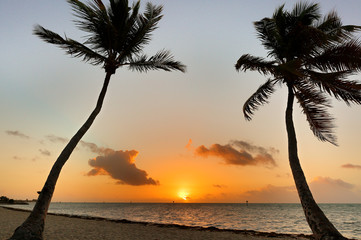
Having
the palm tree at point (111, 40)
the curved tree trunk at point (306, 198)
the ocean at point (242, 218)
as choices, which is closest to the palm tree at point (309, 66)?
the curved tree trunk at point (306, 198)

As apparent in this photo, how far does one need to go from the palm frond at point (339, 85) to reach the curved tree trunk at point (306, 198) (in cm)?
132

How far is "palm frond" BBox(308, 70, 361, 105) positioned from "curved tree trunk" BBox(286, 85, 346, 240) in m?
1.32

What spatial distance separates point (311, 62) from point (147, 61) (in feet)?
24.5

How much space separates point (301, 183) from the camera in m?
8.46

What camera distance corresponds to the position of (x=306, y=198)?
26.7 ft

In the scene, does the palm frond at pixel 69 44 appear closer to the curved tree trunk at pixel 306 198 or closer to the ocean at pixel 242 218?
the curved tree trunk at pixel 306 198

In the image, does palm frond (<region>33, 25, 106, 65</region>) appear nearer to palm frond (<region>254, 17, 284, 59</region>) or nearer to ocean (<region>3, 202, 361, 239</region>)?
palm frond (<region>254, 17, 284, 59</region>)

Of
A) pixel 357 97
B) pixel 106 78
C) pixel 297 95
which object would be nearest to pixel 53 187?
pixel 106 78

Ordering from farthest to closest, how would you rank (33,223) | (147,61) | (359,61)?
(147,61), (359,61), (33,223)

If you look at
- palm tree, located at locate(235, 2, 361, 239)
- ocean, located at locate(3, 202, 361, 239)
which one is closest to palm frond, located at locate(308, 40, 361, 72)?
palm tree, located at locate(235, 2, 361, 239)

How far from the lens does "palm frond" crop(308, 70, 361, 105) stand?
8406mm

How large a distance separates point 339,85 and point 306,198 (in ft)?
14.9

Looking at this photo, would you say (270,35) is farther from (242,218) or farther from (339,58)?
(242,218)

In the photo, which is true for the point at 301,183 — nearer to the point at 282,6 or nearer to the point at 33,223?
the point at 282,6
